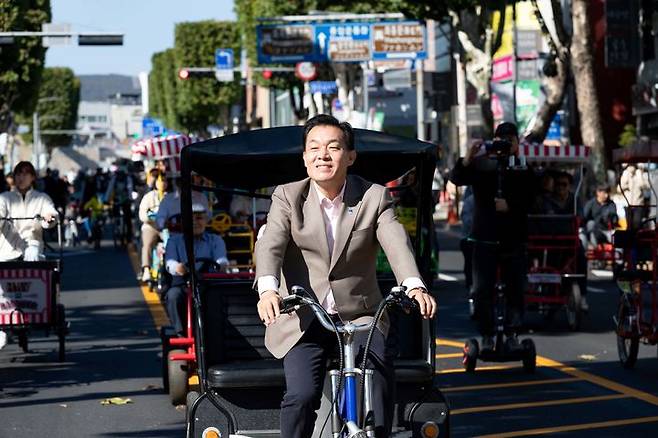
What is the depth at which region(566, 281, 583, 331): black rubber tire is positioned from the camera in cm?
1620

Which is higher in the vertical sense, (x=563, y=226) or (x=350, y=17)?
(x=350, y=17)

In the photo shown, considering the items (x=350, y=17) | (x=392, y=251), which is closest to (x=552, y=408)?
(x=392, y=251)

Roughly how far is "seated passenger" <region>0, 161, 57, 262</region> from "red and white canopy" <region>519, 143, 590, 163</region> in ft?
23.8

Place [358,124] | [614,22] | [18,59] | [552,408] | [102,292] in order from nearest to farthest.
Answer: [552,408] < [102,292] < [614,22] < [358,124] < [18,59]

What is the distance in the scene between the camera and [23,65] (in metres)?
66.2

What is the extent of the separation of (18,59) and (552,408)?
56.2 m

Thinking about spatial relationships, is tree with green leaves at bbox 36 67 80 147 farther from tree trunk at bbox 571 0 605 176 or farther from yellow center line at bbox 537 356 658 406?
yellow center line at bbox 537 356 658 406

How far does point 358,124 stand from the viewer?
188 feet

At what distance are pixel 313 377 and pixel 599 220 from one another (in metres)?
19.4

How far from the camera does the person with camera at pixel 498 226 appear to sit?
12.5 m

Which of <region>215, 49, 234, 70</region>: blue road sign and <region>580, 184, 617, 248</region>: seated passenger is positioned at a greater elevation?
<region>215, 49, 234, 70</region>: blue road sign

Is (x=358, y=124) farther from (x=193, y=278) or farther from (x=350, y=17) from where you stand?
(x=193, y=278)

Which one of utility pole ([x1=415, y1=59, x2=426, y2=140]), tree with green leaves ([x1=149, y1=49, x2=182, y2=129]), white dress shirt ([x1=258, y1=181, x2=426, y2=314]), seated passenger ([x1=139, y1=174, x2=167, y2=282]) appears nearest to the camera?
white dress shirt ([x1=258, y1=181, x2=426, y2=314])

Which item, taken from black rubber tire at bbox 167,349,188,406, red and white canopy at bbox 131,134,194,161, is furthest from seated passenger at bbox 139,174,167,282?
black rubber tire at bbox 167,349,188,406
